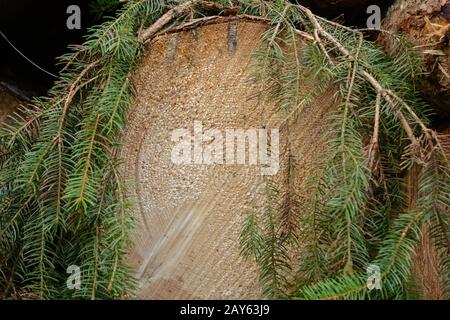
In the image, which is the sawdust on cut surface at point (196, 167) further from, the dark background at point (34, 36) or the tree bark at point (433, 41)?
the dark background at point (34, 36)

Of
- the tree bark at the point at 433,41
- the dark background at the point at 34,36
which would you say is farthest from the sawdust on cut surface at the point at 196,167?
the dark background at the point at 34,36

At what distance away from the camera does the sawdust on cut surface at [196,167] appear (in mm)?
1178

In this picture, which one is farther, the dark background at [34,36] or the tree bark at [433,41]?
the dark background at [34,36]

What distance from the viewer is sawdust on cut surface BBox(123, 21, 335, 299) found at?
1.18 metres

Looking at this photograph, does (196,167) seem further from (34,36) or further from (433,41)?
(34,36)

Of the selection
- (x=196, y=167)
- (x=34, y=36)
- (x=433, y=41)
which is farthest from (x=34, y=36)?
(x=433, y=41)

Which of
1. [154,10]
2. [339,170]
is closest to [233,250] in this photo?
[339,170]

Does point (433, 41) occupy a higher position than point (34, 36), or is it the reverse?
point (34, 36)

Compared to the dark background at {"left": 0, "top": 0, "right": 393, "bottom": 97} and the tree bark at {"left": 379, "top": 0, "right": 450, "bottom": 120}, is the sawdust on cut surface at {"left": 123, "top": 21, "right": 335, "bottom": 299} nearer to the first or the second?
the tree bark at {"left": 379, "top": 0, "right": 450, "bottom": 120}

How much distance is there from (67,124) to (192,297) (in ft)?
→ 1.33

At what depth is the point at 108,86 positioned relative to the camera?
3.99 ft

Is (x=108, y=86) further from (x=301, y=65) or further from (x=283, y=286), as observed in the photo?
(x=283, y=286)

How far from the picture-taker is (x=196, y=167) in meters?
1.21

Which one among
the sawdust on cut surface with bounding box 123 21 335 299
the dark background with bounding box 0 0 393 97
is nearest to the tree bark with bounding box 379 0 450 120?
the sawdust on cut surface with bounding box 123 21 335 299
